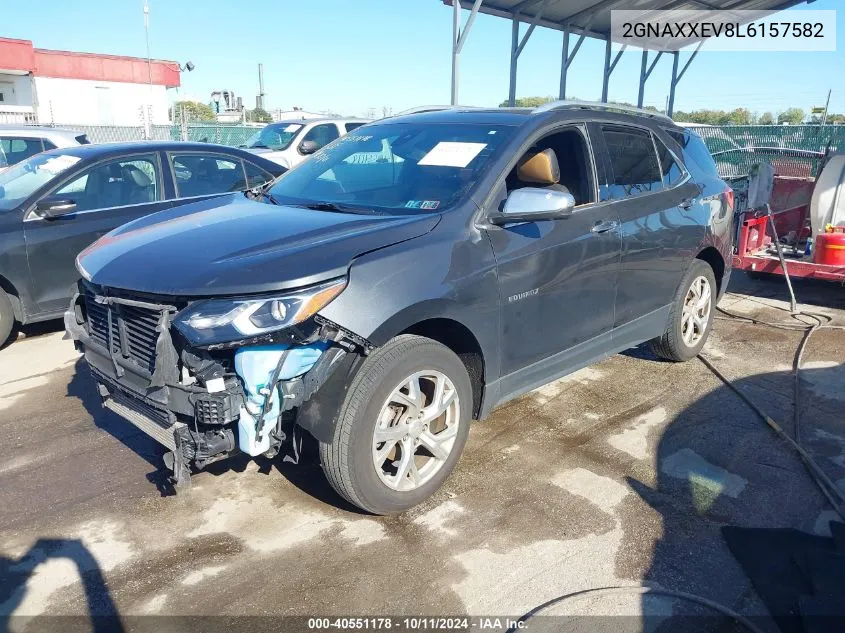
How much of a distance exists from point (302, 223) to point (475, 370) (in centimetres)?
118

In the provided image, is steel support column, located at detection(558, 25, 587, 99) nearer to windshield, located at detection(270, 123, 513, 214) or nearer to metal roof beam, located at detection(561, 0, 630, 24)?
metal roof beam, located at detection(561, 0, 630, 24)

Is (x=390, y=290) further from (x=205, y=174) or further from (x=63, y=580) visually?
(x=205, y=174)

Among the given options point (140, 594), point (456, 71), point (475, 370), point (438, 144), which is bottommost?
point (140, 594)

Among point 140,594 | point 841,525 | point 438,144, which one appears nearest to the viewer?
point 140,594

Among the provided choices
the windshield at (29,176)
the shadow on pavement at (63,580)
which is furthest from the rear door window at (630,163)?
the windshield at (29,176)

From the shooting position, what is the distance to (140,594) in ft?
9.16

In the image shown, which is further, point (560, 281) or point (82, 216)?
point (82, 216)

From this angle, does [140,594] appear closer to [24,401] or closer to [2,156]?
[24,401]

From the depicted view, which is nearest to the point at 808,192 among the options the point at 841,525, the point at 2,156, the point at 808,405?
the point at 808,405

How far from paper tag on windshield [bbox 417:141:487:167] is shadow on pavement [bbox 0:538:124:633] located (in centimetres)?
261

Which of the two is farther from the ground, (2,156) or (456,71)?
(456,71)

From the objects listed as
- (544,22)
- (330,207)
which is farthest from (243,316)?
(544,22)

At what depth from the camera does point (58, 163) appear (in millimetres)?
6145

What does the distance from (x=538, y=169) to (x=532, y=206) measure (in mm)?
485
